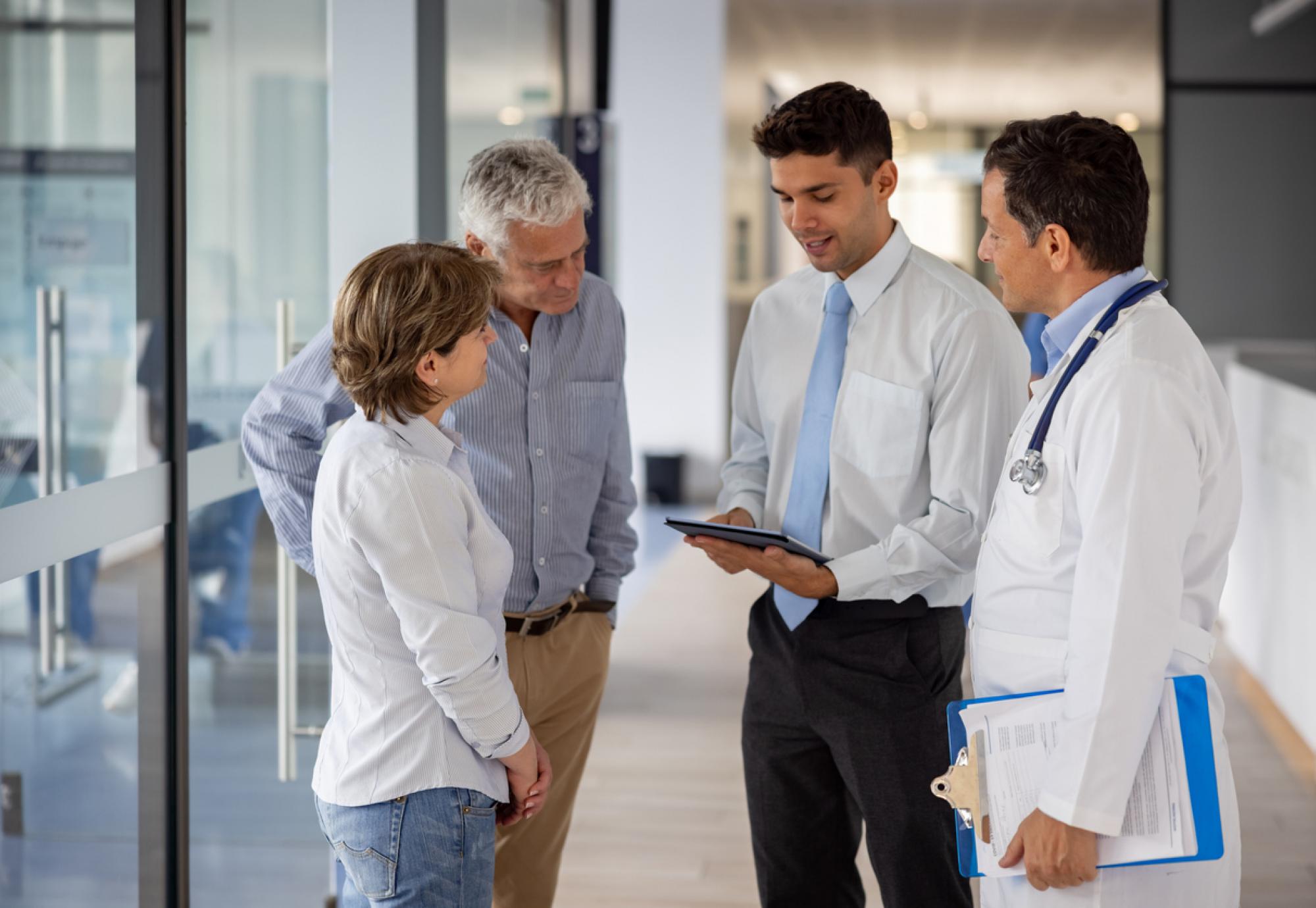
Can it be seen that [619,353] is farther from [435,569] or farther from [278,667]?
[278,667]

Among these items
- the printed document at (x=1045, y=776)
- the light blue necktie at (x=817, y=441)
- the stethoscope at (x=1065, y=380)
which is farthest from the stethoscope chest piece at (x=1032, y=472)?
the light blue necktie at (x=817, y=441)

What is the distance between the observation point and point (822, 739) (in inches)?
90.3

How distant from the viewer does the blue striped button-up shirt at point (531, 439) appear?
216 cm

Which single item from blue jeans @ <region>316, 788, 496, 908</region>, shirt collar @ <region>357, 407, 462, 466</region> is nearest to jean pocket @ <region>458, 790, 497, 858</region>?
blue jeans @ <region>316, 788, 496, 908</region>

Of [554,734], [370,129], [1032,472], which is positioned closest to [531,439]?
[554,734]

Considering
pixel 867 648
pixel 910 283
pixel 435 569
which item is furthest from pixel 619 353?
pixel 435 569

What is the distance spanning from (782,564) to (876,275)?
542mm

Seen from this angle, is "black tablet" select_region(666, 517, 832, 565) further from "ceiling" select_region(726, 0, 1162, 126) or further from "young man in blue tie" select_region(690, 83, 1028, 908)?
"ceiling" select_region(726, 0, 1162, 126)

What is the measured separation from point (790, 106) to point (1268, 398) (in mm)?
4013

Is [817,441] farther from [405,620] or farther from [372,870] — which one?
[372,870]

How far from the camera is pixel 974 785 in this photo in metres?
1.72

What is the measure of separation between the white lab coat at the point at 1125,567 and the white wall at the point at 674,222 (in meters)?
9.12

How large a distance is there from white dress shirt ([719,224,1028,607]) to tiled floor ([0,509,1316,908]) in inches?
49.7

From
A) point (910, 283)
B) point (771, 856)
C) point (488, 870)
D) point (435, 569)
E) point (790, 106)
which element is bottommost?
point (771, 856)
